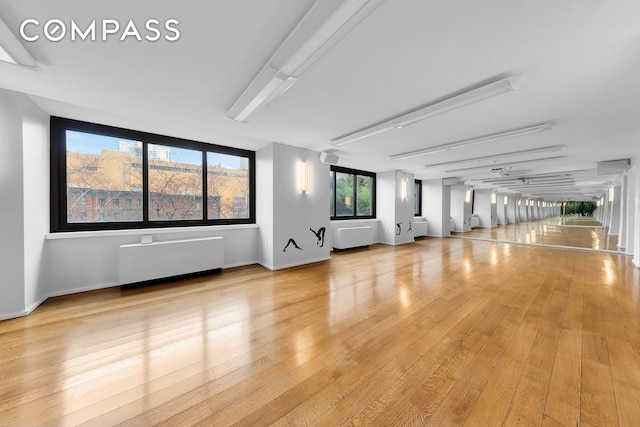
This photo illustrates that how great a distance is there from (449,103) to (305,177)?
10.4ft

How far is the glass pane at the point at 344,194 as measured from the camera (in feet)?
23.3

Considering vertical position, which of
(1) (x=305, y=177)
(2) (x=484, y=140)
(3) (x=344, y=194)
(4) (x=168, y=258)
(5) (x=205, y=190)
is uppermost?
(2) (x=484, y=140)

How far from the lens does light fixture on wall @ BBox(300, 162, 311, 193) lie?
202 inches

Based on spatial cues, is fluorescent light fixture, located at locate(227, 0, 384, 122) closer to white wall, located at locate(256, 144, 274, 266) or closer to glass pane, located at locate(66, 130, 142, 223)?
white wall, located at locate(256, 144, 274, 266)

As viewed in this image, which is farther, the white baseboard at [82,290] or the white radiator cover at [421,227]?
the white radiator cover at [421,227]

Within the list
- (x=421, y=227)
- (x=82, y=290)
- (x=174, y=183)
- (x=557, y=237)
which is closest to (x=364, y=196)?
(x=421, y=227)

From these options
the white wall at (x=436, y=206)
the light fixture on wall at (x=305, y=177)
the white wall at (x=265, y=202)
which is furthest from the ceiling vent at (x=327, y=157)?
the white wall at (x=436, y=206)

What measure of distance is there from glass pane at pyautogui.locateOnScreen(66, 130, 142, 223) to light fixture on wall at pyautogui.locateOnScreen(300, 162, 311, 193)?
9.71 feet

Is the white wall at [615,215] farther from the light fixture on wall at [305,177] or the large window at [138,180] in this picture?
the large window at [138,180]

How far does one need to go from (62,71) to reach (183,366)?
117 inches

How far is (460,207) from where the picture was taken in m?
11.0

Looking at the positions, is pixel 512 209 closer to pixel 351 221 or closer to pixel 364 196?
pixel 364 196

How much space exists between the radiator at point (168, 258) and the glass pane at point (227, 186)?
81 cm

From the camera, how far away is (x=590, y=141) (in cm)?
434
